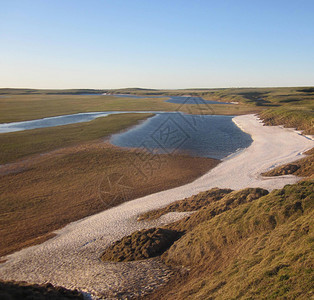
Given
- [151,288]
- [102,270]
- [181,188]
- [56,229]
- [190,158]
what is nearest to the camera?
[151,288]

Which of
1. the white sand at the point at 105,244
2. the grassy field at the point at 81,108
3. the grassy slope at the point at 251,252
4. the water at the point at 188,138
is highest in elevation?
the grassy field at the point at 81,108

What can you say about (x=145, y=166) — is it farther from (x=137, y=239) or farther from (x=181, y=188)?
(x=137, y=239)

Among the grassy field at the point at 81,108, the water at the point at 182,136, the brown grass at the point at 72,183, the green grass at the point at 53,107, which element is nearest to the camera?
the brown grass at the point at 72,183

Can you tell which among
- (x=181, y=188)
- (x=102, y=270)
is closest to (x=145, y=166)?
(x=181, y=188)

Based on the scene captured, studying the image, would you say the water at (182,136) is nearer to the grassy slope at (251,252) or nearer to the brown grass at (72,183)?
the brown grass at (72,183)

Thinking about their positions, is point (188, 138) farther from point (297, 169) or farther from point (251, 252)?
point (251, 252)

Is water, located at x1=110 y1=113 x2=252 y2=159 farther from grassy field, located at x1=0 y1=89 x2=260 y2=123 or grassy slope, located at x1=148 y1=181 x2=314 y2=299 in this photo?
grassy field, located at x1=0 y1=89 x2=260 y2=123

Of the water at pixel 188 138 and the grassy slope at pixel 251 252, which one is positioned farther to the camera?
the water at pixel 188 138

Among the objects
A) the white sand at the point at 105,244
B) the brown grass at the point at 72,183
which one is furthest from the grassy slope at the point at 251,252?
the brown grass at the point at 72,183
